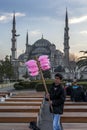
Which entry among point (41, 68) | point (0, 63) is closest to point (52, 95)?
point (41, 68)

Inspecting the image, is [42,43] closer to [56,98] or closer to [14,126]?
[14,126]

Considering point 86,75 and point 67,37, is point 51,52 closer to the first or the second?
point 67,37


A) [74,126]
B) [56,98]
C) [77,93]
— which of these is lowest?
[74,126]

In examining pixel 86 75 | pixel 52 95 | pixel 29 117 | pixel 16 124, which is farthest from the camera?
pixel 86 75

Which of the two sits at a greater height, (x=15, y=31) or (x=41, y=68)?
(x=15, y=31)

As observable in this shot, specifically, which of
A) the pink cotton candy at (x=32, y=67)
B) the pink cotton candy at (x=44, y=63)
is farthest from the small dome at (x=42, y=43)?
the pink cotton candy at (x=32, y=67)

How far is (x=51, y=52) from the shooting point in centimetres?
15225

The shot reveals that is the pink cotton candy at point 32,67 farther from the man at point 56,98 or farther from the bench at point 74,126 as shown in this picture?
the bench at point 74,126

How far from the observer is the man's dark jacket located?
9320 mm

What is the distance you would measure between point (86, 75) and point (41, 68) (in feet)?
357

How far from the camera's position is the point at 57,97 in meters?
9.36

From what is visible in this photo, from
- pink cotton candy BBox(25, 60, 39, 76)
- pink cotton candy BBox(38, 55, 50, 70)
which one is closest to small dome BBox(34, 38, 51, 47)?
pink cotton candy BBox(38, 55, 50, 70)

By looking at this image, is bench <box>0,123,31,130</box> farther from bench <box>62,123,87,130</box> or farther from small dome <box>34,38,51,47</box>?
small dome <box>34,38,51,47</box>

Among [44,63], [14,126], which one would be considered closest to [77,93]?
[14,126]
